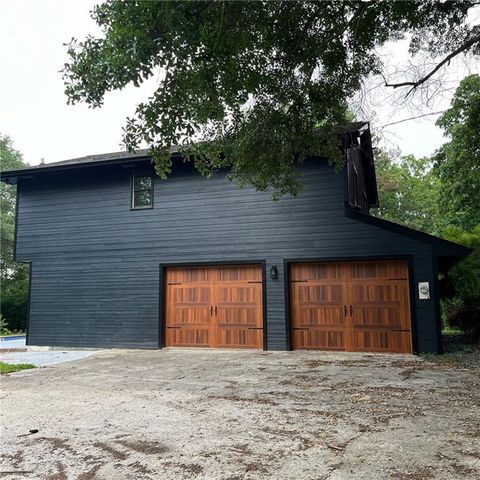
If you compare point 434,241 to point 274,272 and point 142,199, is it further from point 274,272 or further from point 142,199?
point 142,199

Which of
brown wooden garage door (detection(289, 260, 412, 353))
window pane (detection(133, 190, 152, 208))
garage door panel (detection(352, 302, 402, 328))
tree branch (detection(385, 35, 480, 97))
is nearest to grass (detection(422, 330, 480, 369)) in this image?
brown wooden garage door (detection(289, 260, 412, 353))

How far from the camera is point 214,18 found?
13.4 feet

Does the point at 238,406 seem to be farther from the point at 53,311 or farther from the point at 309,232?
the point at 53,311

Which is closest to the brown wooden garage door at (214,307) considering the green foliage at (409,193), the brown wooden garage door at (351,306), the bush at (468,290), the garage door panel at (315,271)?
the garage door panel at (315,271)

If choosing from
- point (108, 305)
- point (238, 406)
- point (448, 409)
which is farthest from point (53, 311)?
point (448, 409)

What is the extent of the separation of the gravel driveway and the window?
16.1 feet

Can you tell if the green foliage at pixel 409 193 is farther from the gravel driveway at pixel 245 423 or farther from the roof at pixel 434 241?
the gravel driveway at pixel 245 423

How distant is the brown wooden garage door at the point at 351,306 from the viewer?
8.89 m

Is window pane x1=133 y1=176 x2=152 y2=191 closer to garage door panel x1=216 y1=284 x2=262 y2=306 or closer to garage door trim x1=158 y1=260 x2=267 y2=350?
garage door trim x1=158 y1=260 x2=267 y2=350

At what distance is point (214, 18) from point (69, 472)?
4.03m

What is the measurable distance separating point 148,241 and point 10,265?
19.9m

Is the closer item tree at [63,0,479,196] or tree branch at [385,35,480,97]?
tree at [63,0,479,196]

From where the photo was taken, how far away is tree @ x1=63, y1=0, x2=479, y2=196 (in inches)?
159

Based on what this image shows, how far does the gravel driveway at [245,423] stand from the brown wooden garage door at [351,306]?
1.66m
